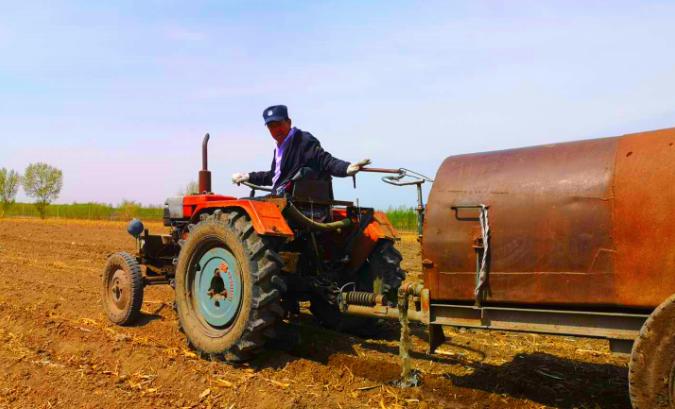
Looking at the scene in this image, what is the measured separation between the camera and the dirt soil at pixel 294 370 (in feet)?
11.5

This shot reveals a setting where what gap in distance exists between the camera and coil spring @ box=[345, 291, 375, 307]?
13.6 feet

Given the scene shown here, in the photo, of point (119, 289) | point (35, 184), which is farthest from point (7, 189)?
point (119, 289)

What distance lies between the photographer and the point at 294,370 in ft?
13.7

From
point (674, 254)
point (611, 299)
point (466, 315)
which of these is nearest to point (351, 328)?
point (466, 315)

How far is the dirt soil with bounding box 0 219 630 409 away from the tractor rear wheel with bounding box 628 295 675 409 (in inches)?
35.0

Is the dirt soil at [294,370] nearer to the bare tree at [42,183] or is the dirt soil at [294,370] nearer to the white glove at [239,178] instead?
the white glove at [239,178]

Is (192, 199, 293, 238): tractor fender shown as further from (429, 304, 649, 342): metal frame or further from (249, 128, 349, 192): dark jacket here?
(429, 304, 649, 342): metal frame

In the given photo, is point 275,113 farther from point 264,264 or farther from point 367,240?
point 264,264

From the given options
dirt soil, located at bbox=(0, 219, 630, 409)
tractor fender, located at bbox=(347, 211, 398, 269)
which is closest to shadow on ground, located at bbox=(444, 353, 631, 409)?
dirt soil, located at bbox=(0, 219, 630, 409)

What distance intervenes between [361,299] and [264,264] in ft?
2.64

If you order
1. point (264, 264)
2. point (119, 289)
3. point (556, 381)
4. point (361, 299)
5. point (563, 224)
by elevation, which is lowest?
point (556, 381)

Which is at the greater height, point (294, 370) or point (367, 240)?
point (367, 240)

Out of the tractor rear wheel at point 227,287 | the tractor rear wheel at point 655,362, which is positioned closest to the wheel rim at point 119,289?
the tractor rear wheel at point 227,287

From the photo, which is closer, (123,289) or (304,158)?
(304,158)
